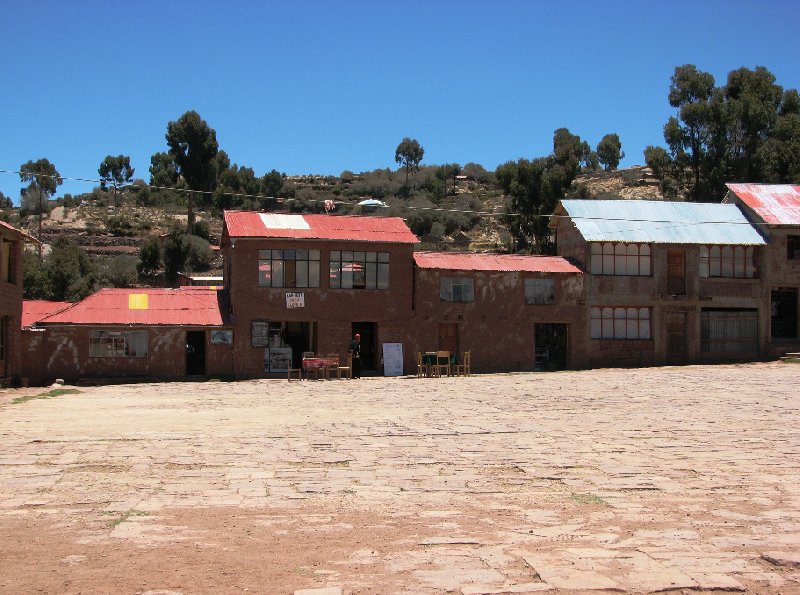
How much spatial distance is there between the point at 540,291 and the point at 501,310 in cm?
229

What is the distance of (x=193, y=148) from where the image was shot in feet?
239

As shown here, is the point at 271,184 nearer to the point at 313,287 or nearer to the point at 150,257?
the point at 150,257

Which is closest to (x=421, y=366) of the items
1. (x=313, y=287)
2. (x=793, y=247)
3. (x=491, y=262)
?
(x=313, y=287)

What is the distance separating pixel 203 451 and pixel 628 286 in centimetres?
3328

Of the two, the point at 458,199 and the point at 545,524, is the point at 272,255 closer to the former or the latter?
the point at 545,524

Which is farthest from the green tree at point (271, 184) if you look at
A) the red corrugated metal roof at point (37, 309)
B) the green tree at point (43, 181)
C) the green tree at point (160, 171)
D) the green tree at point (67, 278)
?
the red corrugated metal roof at point (37, 309)

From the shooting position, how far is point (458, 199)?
9712 centimetres

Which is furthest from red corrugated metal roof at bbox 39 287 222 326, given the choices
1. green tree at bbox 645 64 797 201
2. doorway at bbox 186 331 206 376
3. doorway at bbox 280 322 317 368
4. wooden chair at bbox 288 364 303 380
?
green tree at bbox 645 64 797 201

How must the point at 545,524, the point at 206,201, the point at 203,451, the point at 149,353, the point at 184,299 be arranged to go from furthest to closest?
the point at 206,201 → the point at 184,299 → the point at 149,353 → the point at 203,451 → the point at 545,524

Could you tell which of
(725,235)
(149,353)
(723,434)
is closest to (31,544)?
(723,434)

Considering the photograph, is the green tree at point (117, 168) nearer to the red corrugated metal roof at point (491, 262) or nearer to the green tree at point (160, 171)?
the green tree at point (160, 171)

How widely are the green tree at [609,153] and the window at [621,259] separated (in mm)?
84904

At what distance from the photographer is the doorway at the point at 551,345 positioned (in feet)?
144

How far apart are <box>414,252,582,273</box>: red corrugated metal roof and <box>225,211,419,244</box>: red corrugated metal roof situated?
1495 millimetres
